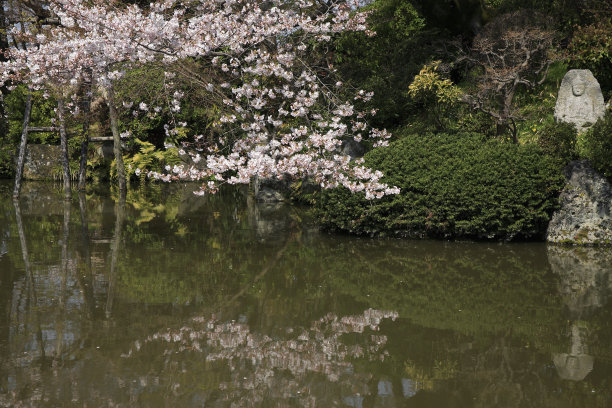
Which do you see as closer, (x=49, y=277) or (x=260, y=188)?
(x=49, y=277)

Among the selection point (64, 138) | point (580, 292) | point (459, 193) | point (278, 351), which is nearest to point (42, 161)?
point (64, 138)

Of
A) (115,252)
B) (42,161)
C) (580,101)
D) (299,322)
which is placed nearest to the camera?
(299,322)

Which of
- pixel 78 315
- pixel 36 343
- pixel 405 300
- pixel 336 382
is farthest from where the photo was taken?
pixel 405 300

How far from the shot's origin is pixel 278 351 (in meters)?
5.20

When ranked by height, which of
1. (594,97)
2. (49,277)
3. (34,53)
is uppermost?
(34,53)

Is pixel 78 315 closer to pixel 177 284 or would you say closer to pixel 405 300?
pixel 177 284

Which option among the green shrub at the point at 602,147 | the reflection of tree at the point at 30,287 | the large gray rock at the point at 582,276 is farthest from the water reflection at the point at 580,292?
the reflection of tree at the point at 30,287

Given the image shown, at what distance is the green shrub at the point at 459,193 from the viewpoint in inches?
366

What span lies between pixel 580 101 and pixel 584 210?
100 inches

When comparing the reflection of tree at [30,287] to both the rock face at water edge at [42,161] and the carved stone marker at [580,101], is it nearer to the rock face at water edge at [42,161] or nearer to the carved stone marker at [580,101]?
the carved stone marker at [580,101]

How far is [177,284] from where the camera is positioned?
24.1 feet

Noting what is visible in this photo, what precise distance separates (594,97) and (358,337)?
7.74m

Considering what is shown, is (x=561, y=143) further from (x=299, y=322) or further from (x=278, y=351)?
(x=278, y=351)

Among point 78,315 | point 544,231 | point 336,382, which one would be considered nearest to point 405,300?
point 336,382
